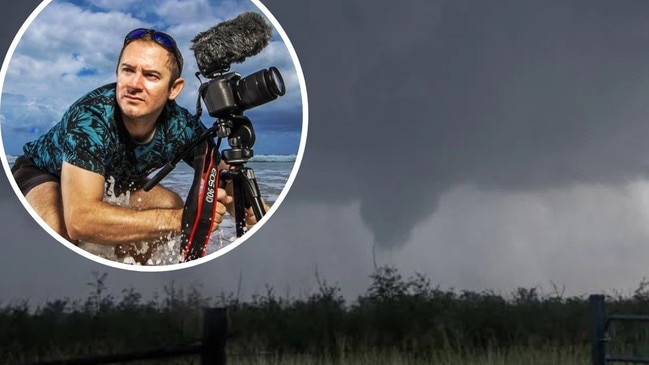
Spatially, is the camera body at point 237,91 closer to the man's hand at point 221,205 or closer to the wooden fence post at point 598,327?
the man's hand at point 221,205

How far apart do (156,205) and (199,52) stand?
0.90 meters

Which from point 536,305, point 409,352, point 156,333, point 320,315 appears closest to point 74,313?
point 156,333

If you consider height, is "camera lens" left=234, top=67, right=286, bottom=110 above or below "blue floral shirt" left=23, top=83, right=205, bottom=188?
above

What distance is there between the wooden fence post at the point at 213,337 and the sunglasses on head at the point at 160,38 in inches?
78.0

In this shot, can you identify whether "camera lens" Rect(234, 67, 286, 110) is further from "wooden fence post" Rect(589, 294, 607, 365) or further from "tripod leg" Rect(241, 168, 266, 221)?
"wooden fence post" Rect(589, 294, 607, 365)

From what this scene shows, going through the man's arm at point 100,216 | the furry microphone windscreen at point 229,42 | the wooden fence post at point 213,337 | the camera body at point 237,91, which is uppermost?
the furry microphone windscreen at point 229,42

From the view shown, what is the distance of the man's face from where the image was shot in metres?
A: 6.56

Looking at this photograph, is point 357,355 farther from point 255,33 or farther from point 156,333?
point 255,33

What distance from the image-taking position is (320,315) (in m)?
8.70

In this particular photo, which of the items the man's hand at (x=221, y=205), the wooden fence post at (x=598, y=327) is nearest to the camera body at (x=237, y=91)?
the man's hand at (x=221, y=205)

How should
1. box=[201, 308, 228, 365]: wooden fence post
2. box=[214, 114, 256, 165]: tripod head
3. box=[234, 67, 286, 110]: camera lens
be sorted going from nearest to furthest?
1. box=[201, 308, 228, 365]: wooden fence post
2. box=[234, 67, 286, 110]: camera lens
3. box=[214, 114, 256, 165]: tripod head

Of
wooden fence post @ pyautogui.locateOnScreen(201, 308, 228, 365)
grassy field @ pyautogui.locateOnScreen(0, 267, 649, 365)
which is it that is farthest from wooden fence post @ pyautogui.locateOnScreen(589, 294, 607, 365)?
wooden fence post @ pyautogui.locateOnScreen(201, 308, 228, 365)

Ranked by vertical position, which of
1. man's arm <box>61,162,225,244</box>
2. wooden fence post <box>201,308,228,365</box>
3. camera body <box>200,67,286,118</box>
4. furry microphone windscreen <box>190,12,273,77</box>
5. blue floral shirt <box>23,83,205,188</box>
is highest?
furry microphone windscreen <box>190,12,273,77</box>

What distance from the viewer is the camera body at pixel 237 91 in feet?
21.6
